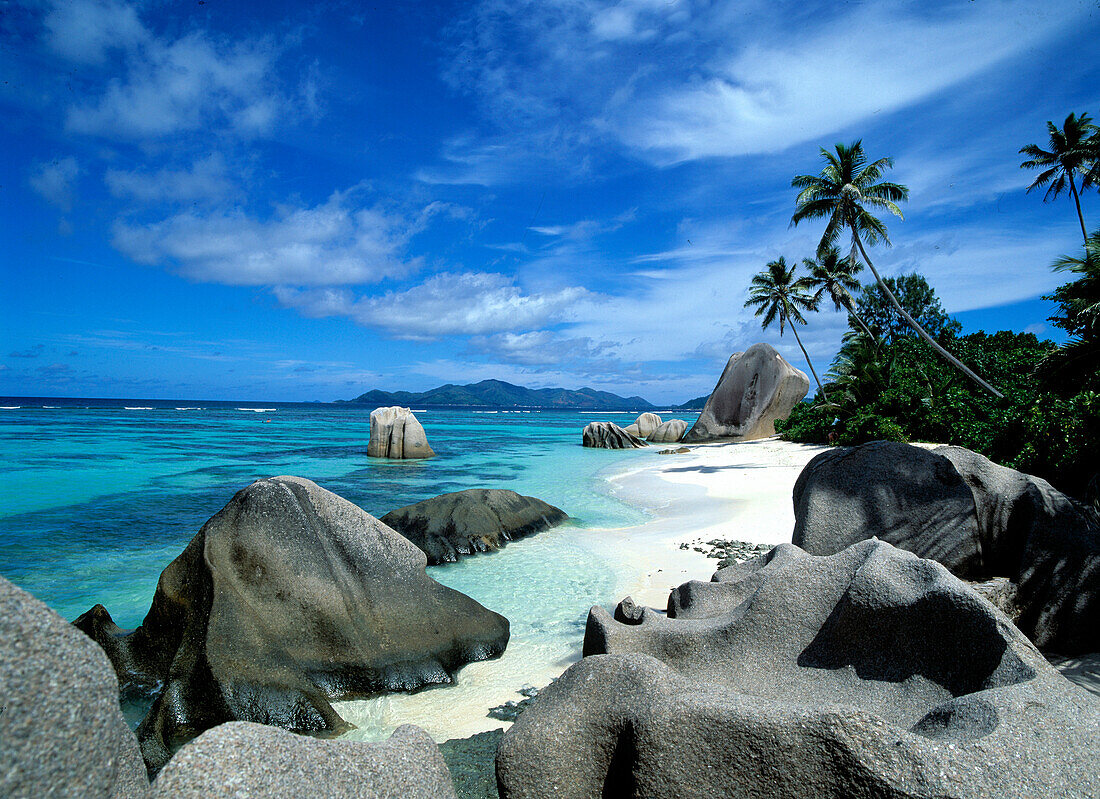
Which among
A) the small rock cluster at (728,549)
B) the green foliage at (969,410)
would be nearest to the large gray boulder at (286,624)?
the small rock cluster at (728,549)

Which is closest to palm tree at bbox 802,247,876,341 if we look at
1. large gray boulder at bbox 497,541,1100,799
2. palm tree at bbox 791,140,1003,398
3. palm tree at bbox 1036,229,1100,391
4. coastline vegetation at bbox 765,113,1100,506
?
coastline vegetation at bbox 765,113,1100,506

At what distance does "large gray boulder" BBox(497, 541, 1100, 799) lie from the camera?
2016 millimetres

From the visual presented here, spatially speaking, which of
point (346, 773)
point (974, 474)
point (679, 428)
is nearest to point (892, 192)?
point (679, 428)

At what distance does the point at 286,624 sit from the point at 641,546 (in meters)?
6.66

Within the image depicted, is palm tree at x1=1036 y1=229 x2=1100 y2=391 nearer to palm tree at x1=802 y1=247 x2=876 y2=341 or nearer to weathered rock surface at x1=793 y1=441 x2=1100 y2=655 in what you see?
weathered rock surface at x1=793 y1=441 x2=1100 y2=655

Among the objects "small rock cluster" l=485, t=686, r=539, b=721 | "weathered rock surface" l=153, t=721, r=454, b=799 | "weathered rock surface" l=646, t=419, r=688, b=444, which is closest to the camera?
"weathered rock surface" l=153, t=721, r=454, b=799

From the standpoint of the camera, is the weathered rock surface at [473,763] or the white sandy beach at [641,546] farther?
the white sandy beach at [641,546]

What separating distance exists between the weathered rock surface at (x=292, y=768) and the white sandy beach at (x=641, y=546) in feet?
8.77

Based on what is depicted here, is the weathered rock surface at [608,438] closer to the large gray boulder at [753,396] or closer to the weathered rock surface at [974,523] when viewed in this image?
the large gray boulder at [753,396]

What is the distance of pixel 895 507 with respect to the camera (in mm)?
5645

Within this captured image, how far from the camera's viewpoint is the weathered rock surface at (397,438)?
26.3 meters

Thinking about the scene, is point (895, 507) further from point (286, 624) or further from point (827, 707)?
point (286, 624)

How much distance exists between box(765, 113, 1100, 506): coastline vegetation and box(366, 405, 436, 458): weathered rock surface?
18.1 metres

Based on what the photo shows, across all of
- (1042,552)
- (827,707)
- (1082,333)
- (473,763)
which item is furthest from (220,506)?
(1082,333)
